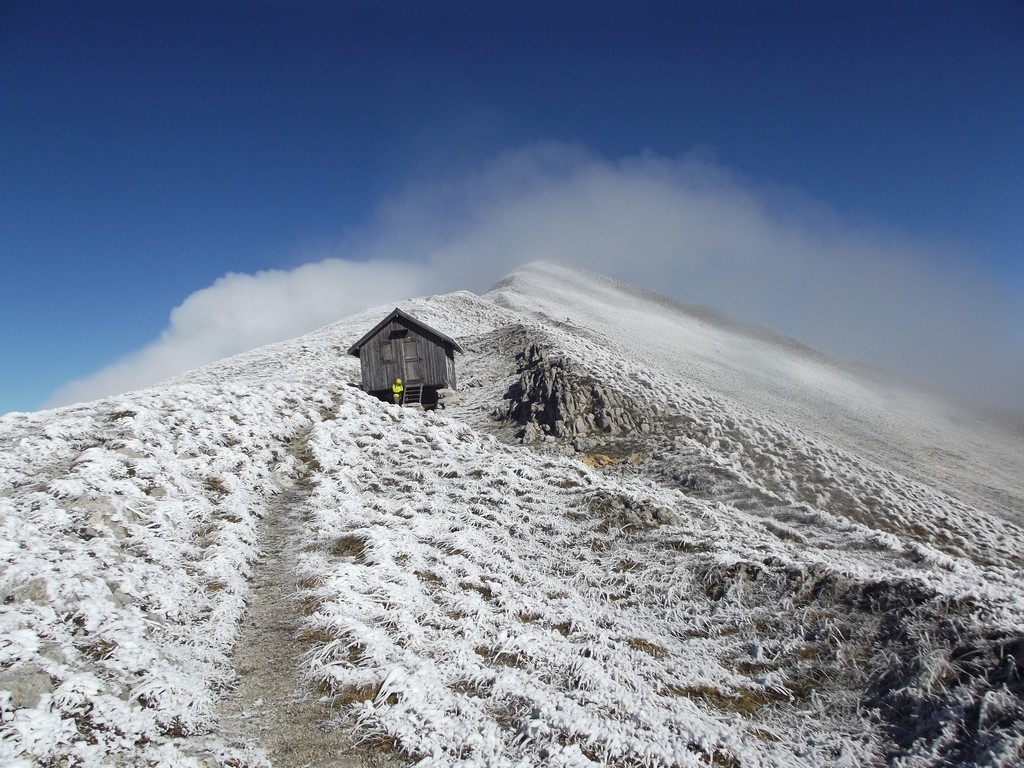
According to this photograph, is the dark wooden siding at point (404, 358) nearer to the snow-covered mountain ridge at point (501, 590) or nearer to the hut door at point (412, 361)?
the hut door at point (412, 361)

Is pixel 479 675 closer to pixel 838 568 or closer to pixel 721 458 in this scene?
pixel 838 568

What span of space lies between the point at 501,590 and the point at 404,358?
73.4ft

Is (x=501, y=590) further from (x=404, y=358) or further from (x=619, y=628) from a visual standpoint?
(x=404, y=358)

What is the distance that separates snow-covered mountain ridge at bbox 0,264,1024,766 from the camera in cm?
632

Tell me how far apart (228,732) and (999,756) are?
29.6 ft

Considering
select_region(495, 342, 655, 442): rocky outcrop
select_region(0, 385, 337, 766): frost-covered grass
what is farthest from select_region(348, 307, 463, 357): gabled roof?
select_region(0, 385, 337, 766): frost-covered grass

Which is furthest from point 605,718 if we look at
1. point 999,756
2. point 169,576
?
point 169,576

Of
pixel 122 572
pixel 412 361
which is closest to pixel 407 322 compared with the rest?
pixel 412 361

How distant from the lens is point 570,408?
23500 millimetres

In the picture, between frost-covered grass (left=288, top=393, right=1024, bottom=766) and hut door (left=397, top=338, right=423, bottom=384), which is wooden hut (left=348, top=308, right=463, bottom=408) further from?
frost-covered grass (left=288, top=393, right=1024, bottom=766)

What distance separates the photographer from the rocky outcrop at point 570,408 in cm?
2266

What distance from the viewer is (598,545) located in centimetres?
1266

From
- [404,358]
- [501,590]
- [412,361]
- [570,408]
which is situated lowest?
[501,590]

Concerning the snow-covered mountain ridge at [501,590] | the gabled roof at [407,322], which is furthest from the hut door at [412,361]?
the snow-covered mountain ridge at [501,590]
